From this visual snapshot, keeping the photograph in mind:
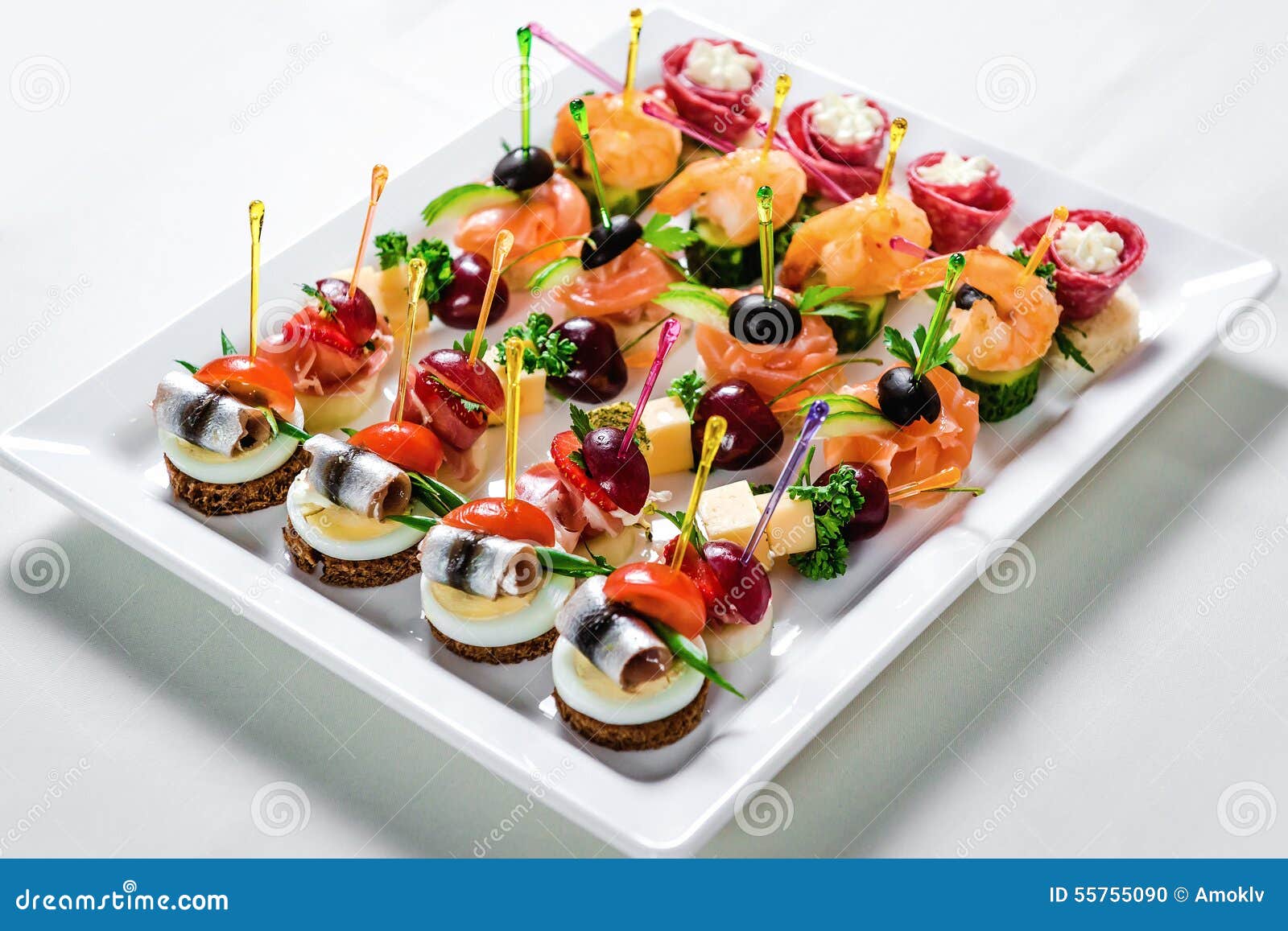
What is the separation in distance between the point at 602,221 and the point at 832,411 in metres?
1.03

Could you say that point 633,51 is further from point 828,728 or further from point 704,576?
point 828,728

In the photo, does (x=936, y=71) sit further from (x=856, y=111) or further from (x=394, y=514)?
(x=394, y=514)

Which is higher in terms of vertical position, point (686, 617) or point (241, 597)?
point (686, 617)

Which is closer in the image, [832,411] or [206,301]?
[832,411]

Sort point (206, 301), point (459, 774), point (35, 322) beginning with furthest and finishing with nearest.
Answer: point (35, 322), point (206, 301), point (459, 774)

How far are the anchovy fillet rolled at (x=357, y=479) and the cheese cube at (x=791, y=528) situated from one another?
90cm

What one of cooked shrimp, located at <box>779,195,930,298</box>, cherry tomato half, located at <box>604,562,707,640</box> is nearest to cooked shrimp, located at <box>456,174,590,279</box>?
cooked shrimp, located at <box>779,195,930,298</box>

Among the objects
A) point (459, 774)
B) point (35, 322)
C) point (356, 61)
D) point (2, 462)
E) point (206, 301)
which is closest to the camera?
point (459, 774)

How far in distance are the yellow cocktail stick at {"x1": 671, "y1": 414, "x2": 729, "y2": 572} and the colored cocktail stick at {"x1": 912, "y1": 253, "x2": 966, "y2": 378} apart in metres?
0.76

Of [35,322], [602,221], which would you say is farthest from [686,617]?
[35,322]

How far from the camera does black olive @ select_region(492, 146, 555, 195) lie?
4.64 m

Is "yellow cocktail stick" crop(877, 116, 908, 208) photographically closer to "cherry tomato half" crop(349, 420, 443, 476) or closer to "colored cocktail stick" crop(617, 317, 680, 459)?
"colored cocktail stick" crop(617, 317, 680, 459)

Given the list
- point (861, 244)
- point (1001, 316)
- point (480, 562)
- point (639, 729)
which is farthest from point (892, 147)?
point (639, 729)

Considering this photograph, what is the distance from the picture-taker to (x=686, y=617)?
10.9ft
